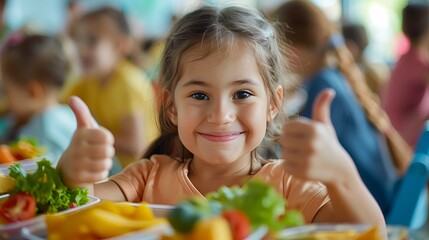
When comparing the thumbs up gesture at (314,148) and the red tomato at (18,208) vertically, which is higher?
the thumbs up gesture at (314,148)

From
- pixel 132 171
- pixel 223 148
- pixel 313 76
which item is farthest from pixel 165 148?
pixel 313 76

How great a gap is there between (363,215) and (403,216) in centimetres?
80

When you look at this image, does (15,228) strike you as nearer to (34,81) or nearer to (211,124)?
(211,124)

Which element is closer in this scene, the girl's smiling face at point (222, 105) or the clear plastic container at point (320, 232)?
the clear plastic container at point (320, 232)

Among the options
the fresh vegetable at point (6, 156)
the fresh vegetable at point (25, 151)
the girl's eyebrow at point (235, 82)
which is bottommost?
the fresh vegetable at point (25, 151)

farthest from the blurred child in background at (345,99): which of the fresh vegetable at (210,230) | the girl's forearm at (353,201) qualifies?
the fresh vegetable at (210,230)

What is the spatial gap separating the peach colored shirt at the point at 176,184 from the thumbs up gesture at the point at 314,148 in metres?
0.33

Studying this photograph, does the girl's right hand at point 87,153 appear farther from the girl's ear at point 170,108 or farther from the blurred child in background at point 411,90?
the blurred child in background at point 411,90

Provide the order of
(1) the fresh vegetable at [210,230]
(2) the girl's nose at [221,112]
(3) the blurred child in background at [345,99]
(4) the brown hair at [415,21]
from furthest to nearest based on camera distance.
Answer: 1. (4) the brown hair at [415,21]
2. (3) the blurred child in background at [345,99]
3. (2) the girl's nose at [221,112]
4. (1) the fresh vegetable at [210,230]

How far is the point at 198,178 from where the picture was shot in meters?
1.34

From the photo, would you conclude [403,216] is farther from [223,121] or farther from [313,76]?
[313,76]

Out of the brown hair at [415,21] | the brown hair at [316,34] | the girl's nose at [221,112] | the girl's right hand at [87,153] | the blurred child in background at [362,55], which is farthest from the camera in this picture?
the blurred child in background at [362,55]

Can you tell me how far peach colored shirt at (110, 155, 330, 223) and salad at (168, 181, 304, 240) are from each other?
0.38 meters

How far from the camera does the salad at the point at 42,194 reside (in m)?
1.02
